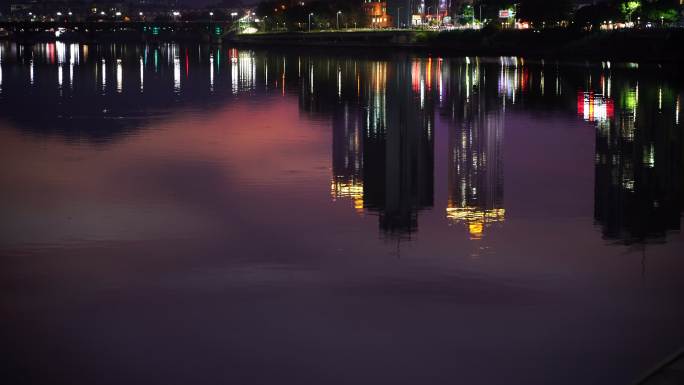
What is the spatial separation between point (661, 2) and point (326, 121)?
58.0 meters

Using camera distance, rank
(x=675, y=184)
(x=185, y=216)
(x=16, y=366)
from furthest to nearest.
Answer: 1. (x=675, y=184)
2. (x=185, y=216)
3. (x=16, y=366)

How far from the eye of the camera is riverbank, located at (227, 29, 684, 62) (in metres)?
64.6

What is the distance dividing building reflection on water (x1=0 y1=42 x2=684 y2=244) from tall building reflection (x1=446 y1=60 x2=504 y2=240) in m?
0.03

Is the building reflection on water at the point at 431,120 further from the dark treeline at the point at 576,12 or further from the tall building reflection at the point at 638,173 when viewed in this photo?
the dark treeline at the point at 576,12

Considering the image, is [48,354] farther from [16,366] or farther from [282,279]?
[282,279]

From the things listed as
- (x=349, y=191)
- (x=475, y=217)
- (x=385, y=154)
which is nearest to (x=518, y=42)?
(x=385, y=154)

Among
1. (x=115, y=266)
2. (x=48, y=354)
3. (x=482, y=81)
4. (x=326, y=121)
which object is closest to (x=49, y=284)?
(x=115, y=266)

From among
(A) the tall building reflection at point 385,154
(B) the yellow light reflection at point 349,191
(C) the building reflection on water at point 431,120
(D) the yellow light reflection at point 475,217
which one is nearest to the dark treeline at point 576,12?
(C) the building reflection on water at point 431,120

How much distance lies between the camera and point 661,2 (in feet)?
263

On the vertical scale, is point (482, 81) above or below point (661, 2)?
below

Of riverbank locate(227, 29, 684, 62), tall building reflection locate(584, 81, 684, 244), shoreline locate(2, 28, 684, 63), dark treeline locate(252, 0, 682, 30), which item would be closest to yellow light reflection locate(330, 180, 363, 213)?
tall building reflection locate(584, 81, 684, 244)

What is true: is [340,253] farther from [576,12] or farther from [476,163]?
[576,12]

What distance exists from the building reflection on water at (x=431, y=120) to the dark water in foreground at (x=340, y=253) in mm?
112

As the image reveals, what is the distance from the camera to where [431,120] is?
28.6 m
